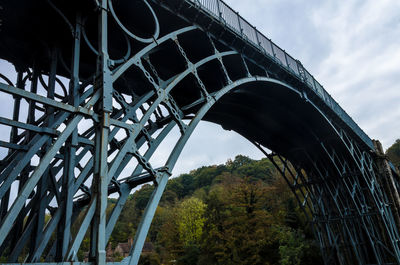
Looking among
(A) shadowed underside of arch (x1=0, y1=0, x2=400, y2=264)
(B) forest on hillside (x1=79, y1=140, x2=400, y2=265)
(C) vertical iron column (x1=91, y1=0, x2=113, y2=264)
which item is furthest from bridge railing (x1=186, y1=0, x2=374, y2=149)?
(B) forest on hillside (x1=79, y1=140, x2=400, y2=265)

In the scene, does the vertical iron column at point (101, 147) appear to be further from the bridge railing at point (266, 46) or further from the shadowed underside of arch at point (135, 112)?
the bridge railing at point (266, 46)

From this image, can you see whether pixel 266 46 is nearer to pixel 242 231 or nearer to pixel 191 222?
pixel 242 231

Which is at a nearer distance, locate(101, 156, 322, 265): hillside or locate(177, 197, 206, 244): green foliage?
locate(101, 156, 322, 265): hillside

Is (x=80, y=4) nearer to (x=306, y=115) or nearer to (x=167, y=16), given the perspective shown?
(x=167, y=16)

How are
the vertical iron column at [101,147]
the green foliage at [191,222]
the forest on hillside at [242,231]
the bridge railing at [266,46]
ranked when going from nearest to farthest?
the vertical iron column at [101,147], the bridge railing at [266,46], the forest on hillside at [242,231], the green foliage at [191,222]

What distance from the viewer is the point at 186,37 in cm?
820

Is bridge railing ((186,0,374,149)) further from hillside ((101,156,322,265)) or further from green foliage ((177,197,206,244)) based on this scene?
green foliage ((177,197,206,244))

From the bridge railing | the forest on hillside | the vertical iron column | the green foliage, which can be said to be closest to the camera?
the vertical iron column

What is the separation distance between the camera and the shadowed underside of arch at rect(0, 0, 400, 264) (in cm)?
418

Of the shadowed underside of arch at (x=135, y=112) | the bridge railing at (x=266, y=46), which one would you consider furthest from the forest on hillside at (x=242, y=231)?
the bridge railing at (x=266, y=46)

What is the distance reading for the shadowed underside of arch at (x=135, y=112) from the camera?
4184 millimetres

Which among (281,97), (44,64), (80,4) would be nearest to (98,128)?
(80,4)

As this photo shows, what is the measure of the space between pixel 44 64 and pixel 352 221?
17280mm

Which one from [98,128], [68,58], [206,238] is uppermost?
[68,58]
